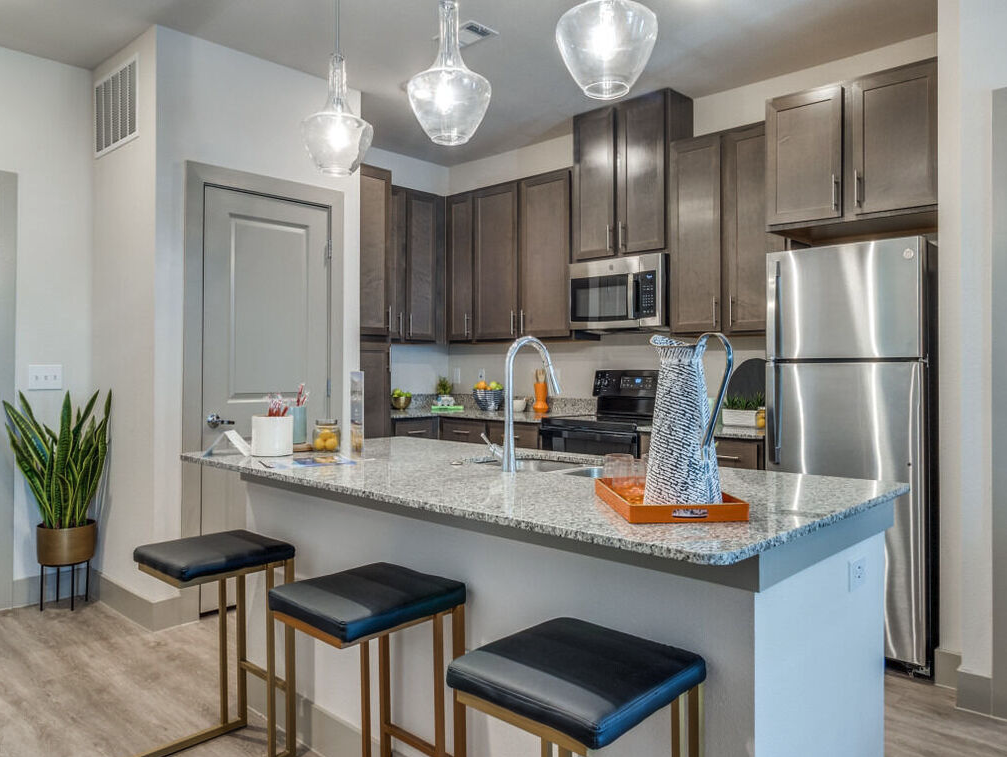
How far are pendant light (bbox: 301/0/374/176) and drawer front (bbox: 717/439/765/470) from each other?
Result: 2128 mm

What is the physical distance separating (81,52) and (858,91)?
371 cm

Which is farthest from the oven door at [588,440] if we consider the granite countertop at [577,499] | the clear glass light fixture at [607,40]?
the clear glass light fixture at [607,40]

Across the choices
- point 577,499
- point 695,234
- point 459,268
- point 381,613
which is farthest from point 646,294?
point 381,613

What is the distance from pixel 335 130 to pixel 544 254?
249cm

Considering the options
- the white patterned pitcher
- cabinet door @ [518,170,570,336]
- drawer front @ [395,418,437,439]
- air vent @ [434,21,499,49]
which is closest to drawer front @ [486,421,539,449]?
drawer front @ [395,418,437,439]

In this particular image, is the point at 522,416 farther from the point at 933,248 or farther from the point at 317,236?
the point at 933,248

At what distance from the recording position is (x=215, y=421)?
3.49 m

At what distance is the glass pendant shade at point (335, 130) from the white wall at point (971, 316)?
215 cm

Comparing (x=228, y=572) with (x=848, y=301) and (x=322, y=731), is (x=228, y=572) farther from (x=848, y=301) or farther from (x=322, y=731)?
(x=848, y=301)

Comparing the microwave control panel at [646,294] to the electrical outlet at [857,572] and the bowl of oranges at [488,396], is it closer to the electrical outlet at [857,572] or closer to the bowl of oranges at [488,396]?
the bowl of oranges at [488,396]

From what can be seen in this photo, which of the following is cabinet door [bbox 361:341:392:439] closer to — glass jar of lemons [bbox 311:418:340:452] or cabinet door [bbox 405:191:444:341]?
cabinet door [bbox 405:191:444:341]

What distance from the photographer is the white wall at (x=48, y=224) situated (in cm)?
363

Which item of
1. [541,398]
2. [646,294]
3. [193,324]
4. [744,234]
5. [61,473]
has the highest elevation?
[744,234]

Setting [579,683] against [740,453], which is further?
[740,453]
